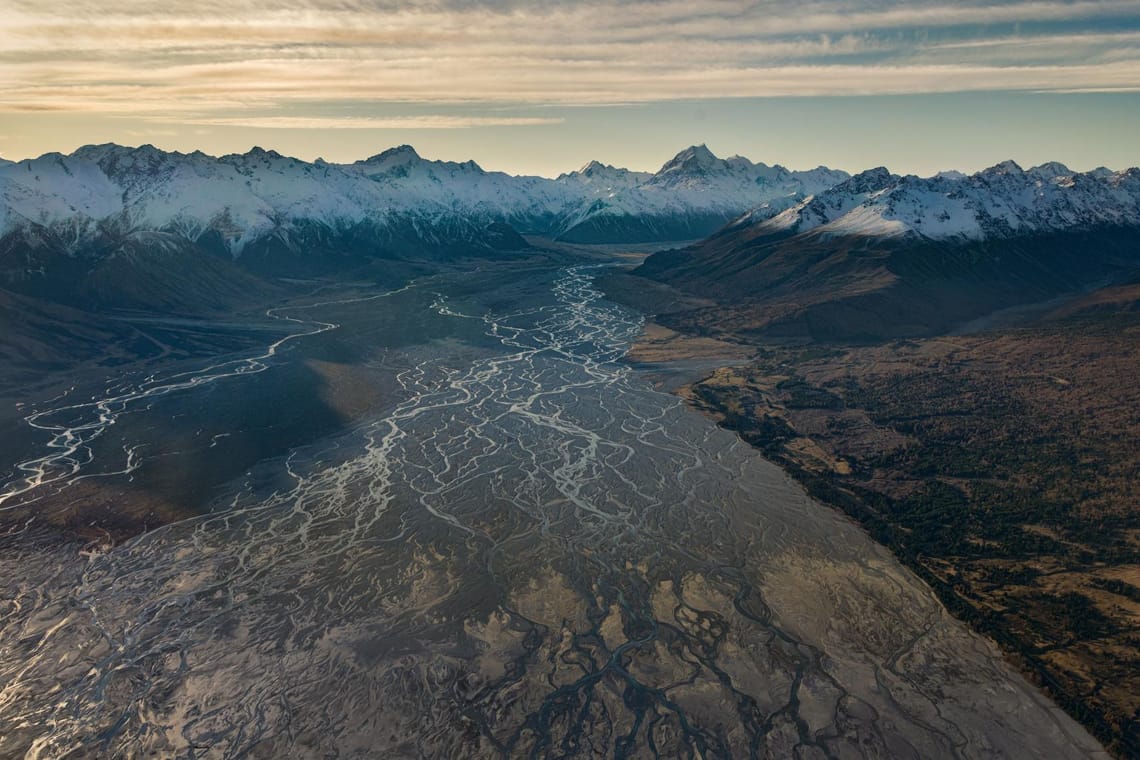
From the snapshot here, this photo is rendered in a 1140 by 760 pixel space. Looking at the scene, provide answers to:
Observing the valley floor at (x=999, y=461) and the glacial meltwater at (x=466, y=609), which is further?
the valley floor at (x=999, y=461)

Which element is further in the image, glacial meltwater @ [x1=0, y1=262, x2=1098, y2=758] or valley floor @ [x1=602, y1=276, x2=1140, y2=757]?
valley floor @ [x1=602, y1=276, x2=1140, y2=757]

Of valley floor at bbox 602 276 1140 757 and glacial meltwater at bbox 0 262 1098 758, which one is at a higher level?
valley floor at bbox 602 276 1140 757

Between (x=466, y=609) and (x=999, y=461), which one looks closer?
(x=466, y=609)

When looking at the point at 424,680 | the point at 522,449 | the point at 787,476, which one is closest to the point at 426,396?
the point at 522,449

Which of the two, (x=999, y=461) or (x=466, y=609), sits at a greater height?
(x=999, y=461)

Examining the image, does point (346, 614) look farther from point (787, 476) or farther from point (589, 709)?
point (787, 476)
